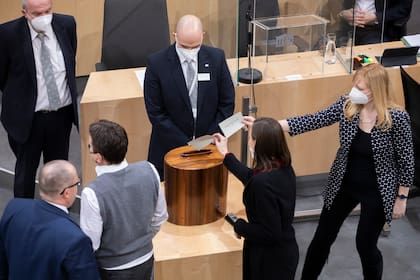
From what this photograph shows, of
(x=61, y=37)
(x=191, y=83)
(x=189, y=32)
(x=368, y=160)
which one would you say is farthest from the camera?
(x=61, y=37)

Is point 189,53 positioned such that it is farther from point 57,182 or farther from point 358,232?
point 57,182

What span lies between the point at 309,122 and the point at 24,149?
173 centimetres

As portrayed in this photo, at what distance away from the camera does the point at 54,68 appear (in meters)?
4.29

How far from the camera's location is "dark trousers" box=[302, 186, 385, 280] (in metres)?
3.75

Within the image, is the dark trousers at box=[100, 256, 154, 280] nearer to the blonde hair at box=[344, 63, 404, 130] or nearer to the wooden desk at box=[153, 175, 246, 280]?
the wooden desk at box=[153, 175, 246, 280]

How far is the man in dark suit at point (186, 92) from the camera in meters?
4.12

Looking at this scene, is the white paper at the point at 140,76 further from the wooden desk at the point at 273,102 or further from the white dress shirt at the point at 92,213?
the white dress shirt at the point at 92,213

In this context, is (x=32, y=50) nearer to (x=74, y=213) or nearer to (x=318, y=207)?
(x=74, y=213)

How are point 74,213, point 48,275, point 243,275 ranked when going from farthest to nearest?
point 74,213, point 243,275, point 48,275

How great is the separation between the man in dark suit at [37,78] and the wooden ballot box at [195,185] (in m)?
0.97

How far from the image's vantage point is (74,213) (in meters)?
4.94

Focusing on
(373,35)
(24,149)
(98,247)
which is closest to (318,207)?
(373,35)

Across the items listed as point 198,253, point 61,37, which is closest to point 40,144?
point 61,37

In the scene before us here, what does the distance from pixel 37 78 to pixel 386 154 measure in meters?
1.97
